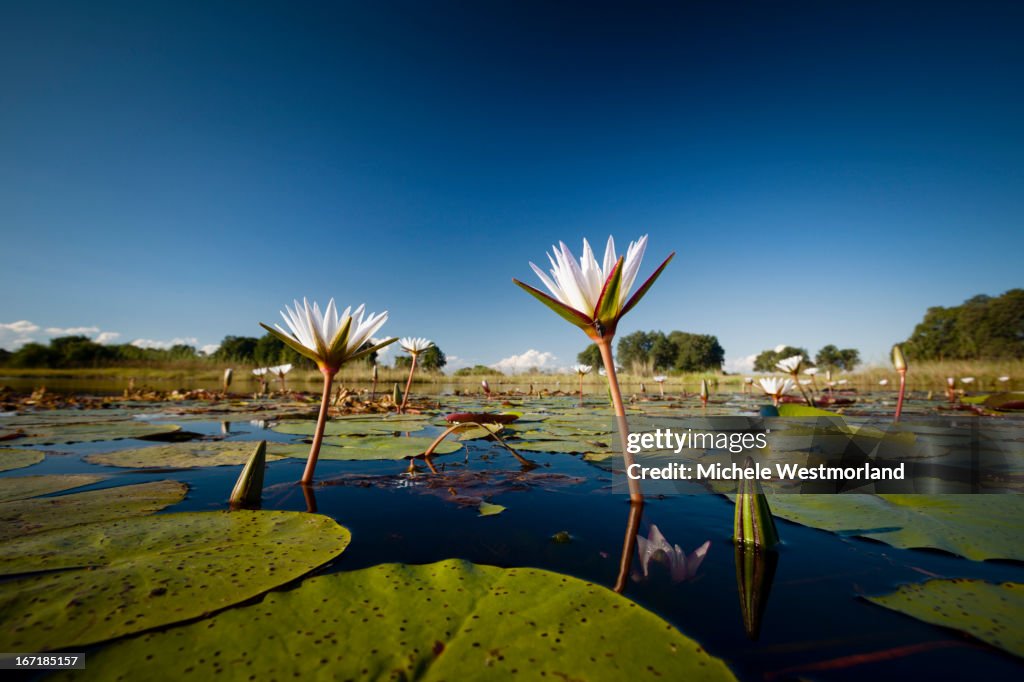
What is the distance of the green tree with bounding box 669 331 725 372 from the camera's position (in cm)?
5347

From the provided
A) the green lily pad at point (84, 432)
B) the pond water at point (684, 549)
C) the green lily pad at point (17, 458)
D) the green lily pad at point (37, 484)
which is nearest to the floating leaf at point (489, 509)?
the pond water at point (684, 549)

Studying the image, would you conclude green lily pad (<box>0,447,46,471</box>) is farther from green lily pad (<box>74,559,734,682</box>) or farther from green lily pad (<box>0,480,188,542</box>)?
green lily pad (<box>74,559,734,682</box>)

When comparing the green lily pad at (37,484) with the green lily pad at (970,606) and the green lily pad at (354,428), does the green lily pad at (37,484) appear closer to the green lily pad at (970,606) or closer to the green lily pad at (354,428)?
the green lily pad at (354,428)

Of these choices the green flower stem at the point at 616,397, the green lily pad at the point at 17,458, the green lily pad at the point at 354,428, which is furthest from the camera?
the green lily pad at the point at 354,428

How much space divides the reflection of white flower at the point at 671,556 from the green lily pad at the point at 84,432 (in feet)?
14.1

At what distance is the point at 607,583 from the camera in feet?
3.17

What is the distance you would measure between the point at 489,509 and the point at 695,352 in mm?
58222

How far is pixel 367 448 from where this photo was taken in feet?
9.03

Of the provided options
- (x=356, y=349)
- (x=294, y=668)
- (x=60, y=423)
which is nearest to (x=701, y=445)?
(x=356, y=349)

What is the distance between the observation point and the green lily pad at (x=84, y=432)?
3109 millimetres

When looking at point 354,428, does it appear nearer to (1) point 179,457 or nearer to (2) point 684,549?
(1) point 179,457

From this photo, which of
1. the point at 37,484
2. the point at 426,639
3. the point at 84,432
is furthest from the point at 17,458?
the point at 426,639

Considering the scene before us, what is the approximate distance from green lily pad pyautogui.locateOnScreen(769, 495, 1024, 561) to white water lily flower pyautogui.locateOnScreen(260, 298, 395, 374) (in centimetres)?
188

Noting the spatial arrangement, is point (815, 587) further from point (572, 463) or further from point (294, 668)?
point (572, 463)
